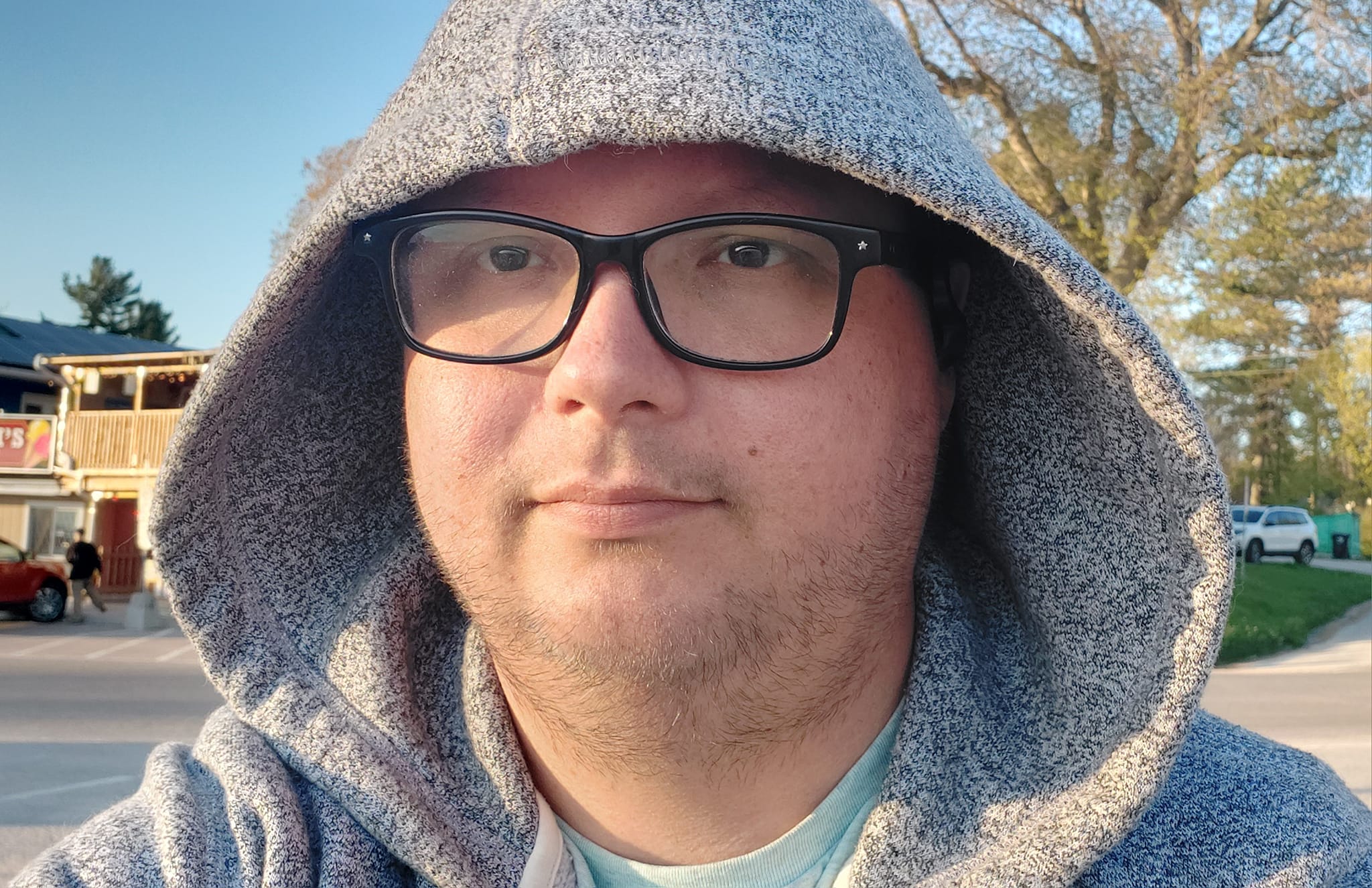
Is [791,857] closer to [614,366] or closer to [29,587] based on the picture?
[614,366]

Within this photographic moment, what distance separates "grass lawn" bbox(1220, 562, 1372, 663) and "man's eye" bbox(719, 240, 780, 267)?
7484 mm

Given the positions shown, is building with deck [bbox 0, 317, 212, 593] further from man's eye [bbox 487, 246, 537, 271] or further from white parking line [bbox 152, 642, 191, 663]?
man's eye [bbox 487, 246, 537, 271]

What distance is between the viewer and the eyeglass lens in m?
1.25

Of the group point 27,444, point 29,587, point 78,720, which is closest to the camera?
point 78,720

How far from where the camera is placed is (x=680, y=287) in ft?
4.11

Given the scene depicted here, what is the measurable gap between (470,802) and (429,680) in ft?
0.75

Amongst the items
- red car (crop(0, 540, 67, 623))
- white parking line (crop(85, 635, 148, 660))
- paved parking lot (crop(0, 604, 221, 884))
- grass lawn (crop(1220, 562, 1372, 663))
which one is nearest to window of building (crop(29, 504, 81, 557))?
red car (crop(0, 540, 67, 623))

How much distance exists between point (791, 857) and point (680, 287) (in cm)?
76

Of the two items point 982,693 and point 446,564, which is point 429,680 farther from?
point 982,693

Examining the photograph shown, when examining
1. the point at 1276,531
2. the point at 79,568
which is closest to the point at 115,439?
the point at 79,568

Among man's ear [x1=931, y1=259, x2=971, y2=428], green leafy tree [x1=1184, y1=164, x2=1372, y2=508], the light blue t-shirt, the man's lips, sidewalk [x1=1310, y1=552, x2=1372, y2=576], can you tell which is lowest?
sidewalk [x1=1310, y1=552, x2=1372, y2=576]

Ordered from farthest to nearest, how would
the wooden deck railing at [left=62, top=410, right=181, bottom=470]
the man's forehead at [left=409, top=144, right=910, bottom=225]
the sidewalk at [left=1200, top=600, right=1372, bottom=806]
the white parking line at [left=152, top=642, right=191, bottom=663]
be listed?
the wooden deck railing at [left=62, top=410, right=181, bottom=470], the white parking line at [left=152, top=642, right=191, bottom=663], the sidewalk at [left=1200, top=600, right=1372, bottom=806], the man's forehead at [left=409, top=144, right=910, bottom=225]

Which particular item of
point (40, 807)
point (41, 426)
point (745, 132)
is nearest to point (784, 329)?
point (745, 132)

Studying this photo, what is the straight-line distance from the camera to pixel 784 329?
4.17 feet
